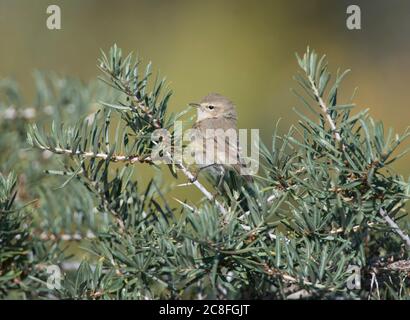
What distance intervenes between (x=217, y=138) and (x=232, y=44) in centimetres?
170

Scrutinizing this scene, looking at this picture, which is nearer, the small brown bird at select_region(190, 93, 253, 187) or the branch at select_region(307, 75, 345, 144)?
the branch at select_region(307, 75, 345, 144)

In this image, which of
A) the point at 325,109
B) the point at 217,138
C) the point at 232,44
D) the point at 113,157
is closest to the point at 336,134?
the point at 325,109

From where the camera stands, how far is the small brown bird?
165cm

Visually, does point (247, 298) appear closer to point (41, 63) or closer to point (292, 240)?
point (292, 240)

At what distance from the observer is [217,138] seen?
212 centimetres

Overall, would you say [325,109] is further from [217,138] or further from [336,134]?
[217,138]

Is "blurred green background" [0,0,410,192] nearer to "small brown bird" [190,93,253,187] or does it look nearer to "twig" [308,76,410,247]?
"small brown bird" [190,93,253,187]

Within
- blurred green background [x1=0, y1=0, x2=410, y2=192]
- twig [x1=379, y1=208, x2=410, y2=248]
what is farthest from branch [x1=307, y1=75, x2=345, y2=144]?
blurred green background [x1=0, y1=0, x2=410, y2=192]

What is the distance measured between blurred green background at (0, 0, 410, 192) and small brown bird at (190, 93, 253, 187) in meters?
0.51

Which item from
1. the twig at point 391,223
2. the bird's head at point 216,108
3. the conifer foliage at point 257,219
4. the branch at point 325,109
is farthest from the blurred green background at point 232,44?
the twig at point 391,223

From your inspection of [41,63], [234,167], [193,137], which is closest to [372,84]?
[41,63]

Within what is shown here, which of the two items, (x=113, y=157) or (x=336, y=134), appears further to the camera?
(x=113, y=157)

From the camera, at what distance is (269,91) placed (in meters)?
3.57

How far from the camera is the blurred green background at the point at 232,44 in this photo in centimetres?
353
